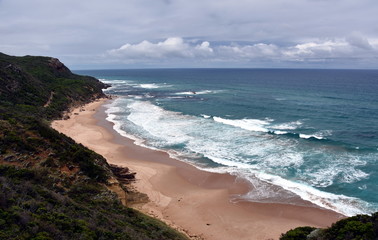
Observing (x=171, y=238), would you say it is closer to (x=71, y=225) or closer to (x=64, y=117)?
(x=71, y=225)

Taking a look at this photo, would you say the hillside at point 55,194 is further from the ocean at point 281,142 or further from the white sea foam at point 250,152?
the white sea foam at point 250,152

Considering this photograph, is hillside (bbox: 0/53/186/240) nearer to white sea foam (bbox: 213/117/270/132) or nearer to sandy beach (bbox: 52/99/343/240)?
sandy beach (bbox: 52/99/343/240)

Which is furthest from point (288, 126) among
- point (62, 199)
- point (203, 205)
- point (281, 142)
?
point (62, 199)

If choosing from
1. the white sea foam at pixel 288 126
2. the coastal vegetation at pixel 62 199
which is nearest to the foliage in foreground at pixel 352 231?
the coastal vegetation at pixel 62 199

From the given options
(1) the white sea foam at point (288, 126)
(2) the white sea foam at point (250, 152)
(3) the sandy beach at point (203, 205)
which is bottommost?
(3) the sandy beach at point (203, 205)

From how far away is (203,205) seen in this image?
75.5 feet

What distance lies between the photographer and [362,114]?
51406mm

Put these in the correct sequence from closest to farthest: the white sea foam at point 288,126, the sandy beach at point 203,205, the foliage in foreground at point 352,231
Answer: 1. the foliage in foreground at point 352,231
2. the sandy beach at point 203,205
3. the white sea foam at point 288,126

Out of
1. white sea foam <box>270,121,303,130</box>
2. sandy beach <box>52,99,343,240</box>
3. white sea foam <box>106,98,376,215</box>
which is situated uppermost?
white sea foam <box>270,121,303,130</box>

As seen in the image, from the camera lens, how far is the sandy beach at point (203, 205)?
65.2ft

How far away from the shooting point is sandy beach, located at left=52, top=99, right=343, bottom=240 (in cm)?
1989

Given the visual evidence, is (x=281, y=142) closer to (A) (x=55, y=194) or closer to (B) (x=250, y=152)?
(B) (x=250, y=152)

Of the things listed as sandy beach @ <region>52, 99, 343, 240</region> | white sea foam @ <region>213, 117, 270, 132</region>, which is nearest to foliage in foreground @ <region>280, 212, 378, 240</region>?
sandy beach @ <region>52, 99, 343, 240</region>

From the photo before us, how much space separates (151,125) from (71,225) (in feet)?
120
